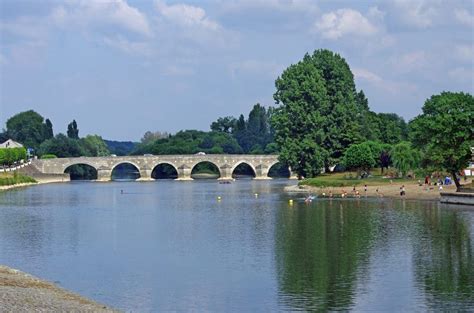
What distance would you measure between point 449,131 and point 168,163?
9053 centimetres

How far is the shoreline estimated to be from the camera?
75188mm

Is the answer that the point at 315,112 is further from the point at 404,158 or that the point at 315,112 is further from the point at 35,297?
the point at 35,297

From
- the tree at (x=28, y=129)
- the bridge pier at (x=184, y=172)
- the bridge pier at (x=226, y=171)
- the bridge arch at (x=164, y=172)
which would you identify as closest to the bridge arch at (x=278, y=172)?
the bridge pier at (x=226, y=171)

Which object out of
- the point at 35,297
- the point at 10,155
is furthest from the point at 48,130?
the point at 35,297

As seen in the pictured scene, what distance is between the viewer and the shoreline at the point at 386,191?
7519 centimetres

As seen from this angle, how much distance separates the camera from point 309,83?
98.0m

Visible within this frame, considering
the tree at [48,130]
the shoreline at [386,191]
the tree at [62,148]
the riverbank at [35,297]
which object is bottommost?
the riverbank at [35,297]

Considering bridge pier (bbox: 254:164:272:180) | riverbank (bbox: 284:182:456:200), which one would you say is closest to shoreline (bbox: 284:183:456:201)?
riverbank (bbox: 284:182:456:200)

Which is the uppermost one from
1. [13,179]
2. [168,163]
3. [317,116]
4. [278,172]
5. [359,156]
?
[317,116]

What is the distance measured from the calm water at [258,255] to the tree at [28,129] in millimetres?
122420

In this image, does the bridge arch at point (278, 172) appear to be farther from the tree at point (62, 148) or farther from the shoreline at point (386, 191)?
the shoreline at point (386, 191)

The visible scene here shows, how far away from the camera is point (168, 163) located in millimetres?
153125

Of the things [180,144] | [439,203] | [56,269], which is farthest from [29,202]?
[180,144]

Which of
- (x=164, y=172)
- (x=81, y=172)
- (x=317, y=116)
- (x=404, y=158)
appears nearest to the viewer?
(x=404, y=158)
